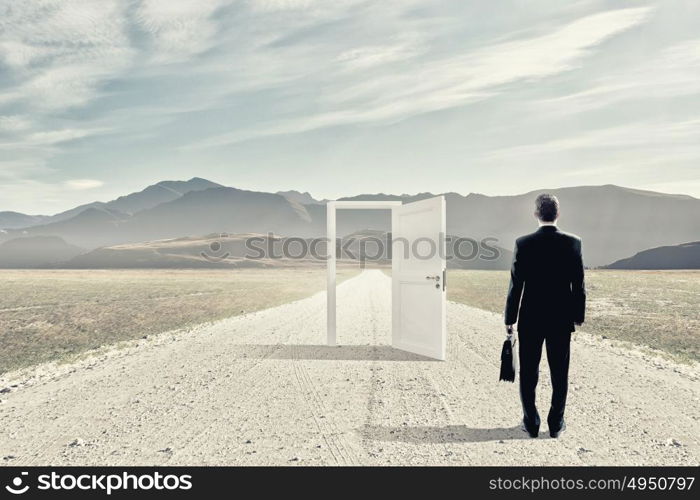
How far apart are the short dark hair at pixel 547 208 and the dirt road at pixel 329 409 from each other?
8.61ft

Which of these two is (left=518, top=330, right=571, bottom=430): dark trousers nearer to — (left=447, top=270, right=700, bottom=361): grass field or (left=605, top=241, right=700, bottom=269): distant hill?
(left=447, top=270, right=700, bottom=361): grass field

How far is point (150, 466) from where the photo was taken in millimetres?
5496

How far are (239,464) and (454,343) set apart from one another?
9004mm

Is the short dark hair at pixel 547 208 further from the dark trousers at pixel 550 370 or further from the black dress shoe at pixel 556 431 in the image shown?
the black dress shoe at pixel 556 431

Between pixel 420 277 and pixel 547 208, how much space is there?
629cm

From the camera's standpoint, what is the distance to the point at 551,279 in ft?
21.4

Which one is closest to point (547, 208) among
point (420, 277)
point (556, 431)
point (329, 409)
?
point (556, 431)

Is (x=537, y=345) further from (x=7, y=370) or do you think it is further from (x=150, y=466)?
(x=7, y=370)

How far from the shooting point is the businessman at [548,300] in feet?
21.2

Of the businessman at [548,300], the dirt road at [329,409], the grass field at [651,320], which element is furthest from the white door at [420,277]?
the grass field at [651,320]

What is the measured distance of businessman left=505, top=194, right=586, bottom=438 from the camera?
21.2ft

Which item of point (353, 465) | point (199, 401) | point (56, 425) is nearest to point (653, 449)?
point (353, 465)

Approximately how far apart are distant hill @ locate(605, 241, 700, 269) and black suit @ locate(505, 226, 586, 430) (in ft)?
589

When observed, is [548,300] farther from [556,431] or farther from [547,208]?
[556,431]
